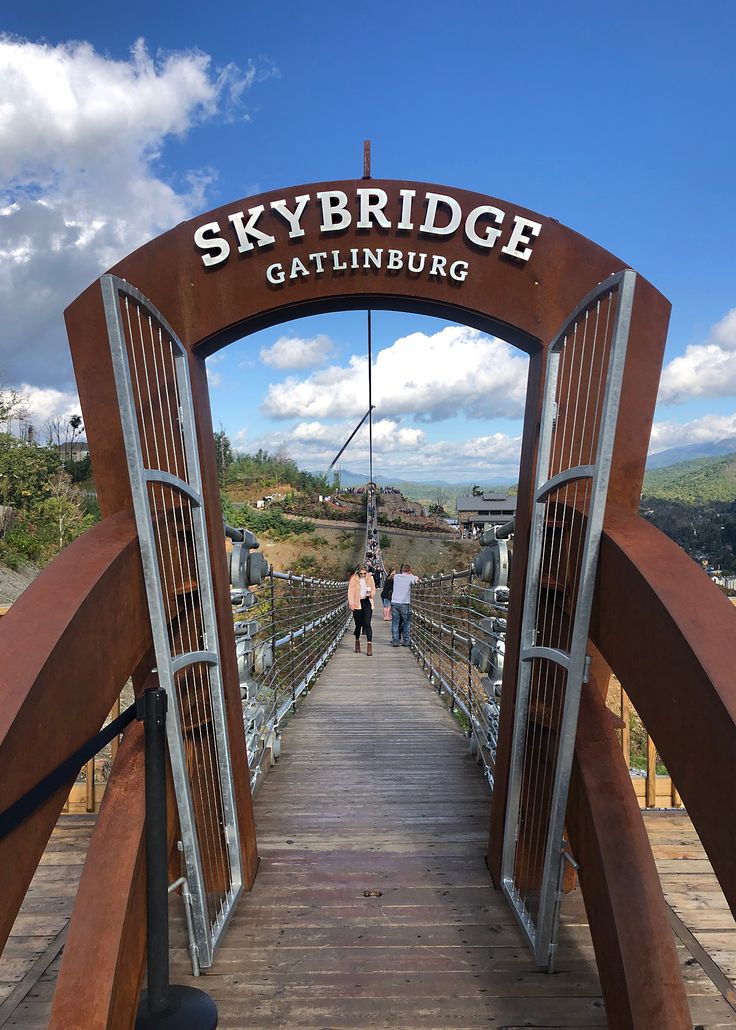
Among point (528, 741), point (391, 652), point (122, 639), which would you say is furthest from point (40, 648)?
point (391, 652)

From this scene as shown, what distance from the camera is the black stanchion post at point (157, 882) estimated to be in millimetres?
1960

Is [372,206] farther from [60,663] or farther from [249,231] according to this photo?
[60,663]

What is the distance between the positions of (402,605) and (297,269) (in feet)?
26.7

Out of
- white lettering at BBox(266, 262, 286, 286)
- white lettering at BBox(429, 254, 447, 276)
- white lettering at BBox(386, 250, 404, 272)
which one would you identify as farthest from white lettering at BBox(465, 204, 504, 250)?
white lettering at BBox(266, 262, 286, 286)

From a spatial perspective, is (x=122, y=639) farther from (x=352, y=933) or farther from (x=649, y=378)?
(x=649, y=378)

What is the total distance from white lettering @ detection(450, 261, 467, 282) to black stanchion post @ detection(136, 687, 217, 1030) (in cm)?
191

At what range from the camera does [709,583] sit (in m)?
1.86

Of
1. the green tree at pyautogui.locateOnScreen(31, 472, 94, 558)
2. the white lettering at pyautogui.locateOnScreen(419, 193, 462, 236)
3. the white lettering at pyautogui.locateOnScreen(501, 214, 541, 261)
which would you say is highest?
the white lettering at pyautogui.locateOnScreen(419, 193, 462, 236)

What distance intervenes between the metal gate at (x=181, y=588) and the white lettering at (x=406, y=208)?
103cm

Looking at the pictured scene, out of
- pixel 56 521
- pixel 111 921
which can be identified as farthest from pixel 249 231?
pixel 56 521

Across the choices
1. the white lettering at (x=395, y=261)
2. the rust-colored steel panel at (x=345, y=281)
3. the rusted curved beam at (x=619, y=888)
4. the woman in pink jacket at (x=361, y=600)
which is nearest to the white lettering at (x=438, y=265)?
the rust-colored steel panel at (x=345, y=281)

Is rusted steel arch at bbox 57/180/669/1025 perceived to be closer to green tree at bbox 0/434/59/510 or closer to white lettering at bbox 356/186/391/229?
white lettering at bbox 356/186/391/229

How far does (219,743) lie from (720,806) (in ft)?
5.79

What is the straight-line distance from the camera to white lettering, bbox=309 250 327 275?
A: 284cm
